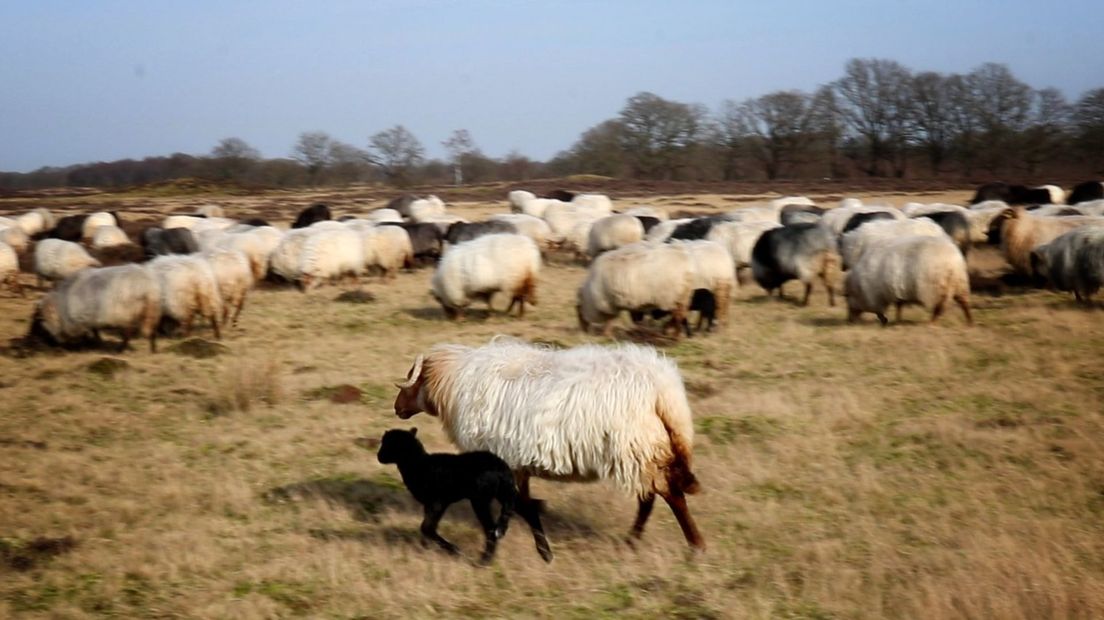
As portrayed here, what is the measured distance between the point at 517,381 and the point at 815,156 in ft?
239

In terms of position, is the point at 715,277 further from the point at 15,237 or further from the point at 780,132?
the point at 780,132

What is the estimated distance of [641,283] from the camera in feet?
48.8

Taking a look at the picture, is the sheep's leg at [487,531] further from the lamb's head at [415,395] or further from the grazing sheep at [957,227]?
the grazing sheep at [957,227]

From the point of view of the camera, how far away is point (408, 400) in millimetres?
7730

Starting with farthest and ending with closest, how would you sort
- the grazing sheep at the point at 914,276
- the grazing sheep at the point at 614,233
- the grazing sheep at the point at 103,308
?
the grazing sheep at the point at 614,233 → the grazing sheep at the point at 914,276 → the grazing sheep at the point at 103,308

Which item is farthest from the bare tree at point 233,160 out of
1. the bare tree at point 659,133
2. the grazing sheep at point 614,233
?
the grazing sheep at point 614,233

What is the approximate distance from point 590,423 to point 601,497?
1.61 metres

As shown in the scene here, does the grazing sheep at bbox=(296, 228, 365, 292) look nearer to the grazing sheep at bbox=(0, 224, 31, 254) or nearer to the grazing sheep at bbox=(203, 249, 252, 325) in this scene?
the grazing sheep at bbox=(203, 249, 252, 325)

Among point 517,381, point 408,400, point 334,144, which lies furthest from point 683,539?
point 334,144

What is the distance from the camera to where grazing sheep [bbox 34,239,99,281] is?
834 inches

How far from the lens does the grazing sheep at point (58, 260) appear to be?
2117 cm

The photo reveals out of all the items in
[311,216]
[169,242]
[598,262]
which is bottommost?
[169,242]

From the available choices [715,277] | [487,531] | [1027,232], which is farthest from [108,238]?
[487,531]

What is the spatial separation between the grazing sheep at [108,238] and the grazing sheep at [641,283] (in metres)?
17.5
